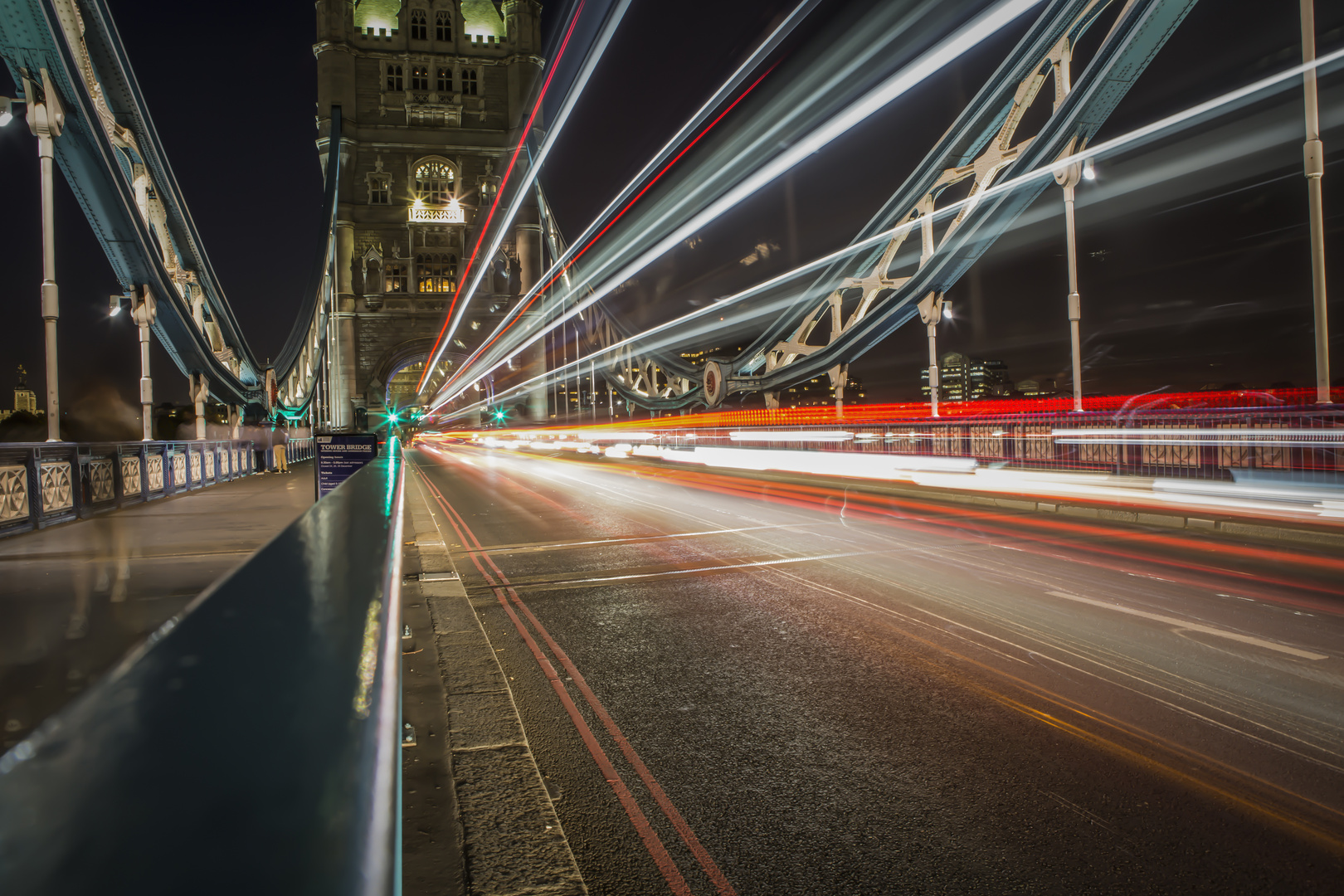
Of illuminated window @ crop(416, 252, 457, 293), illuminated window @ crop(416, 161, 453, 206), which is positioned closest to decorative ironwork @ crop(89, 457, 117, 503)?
illuminated window @ crop(416, 252, 457, 293)

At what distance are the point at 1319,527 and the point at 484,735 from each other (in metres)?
10.3

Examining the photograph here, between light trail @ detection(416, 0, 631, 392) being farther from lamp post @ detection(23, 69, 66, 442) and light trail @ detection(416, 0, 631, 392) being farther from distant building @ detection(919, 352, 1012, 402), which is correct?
distant building @ detection(919, 352, 1012, 402)

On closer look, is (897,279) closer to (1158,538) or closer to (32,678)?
(1158,538)

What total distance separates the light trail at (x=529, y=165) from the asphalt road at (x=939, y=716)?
26.1 meters

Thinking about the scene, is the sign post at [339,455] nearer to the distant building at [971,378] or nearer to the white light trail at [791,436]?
the white light trail at [791,436]

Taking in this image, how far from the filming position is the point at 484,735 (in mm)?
3811

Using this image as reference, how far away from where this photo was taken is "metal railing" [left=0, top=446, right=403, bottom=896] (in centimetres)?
72

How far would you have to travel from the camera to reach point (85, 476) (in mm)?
12953

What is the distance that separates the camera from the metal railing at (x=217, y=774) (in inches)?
28.2

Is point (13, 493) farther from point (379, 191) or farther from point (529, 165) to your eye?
point (379, 191)

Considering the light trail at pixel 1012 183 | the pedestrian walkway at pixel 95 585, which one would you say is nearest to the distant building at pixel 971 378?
the light trail at pixel 1012 183

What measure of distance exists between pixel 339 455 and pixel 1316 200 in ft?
53.8

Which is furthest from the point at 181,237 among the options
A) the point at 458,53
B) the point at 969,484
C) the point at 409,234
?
the point at 458,53

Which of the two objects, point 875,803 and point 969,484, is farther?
point 969,484
